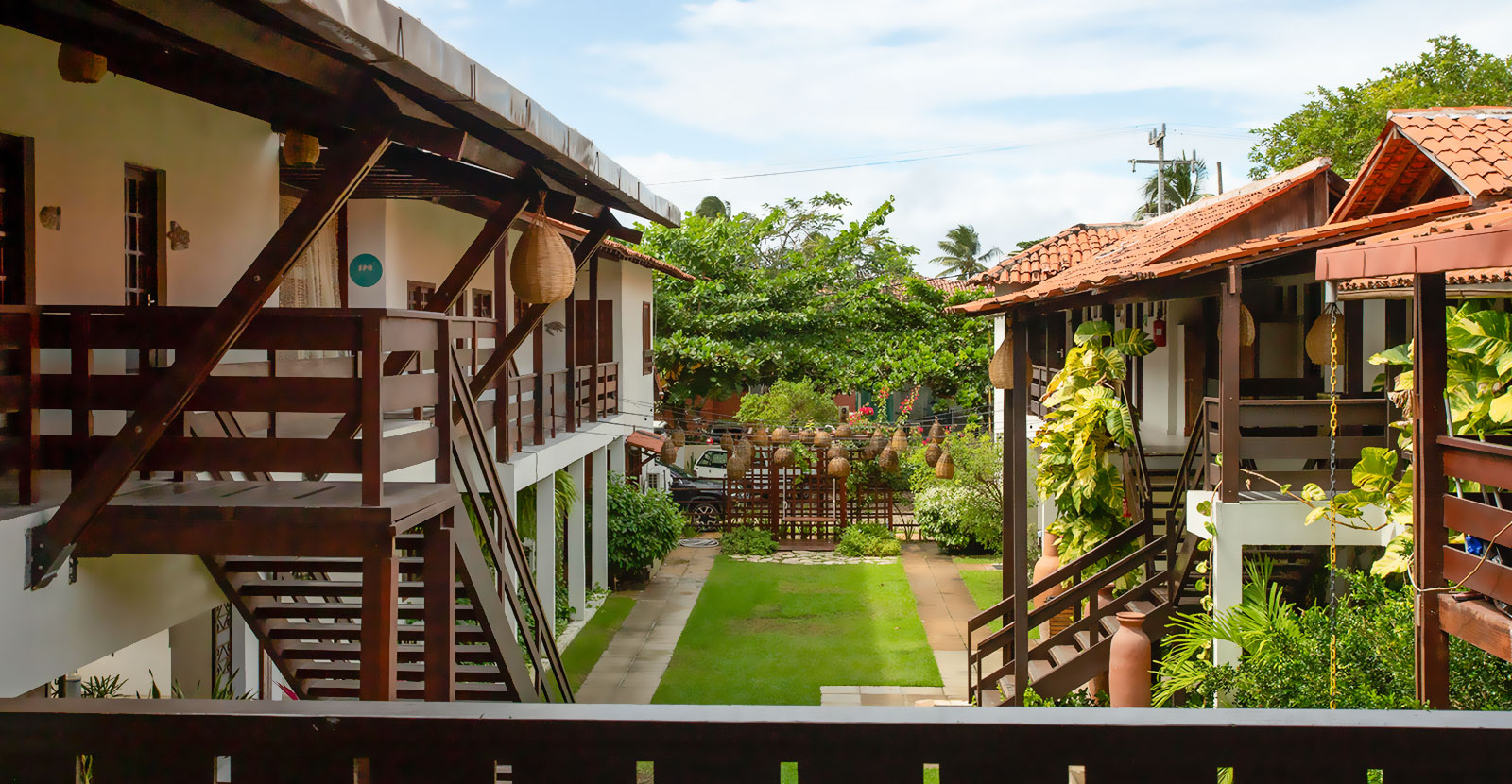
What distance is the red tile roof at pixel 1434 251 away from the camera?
404 centimetres

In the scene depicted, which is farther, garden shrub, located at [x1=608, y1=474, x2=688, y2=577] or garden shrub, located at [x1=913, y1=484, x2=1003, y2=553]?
garden shrub, located at [x1=913, y1=484, x2=1003, y2=553]

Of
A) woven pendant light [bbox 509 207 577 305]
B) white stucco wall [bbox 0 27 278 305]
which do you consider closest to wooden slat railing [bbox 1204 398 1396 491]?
woven pendant light [bbox 509 207 577 305]

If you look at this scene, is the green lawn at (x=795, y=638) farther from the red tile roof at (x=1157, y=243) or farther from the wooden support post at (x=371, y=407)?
the wooden support post at (x=371, y=407)

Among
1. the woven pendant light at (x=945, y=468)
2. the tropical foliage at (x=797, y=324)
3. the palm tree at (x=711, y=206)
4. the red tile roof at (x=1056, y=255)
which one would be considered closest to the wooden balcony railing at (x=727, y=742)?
the red tile roof at (x=1056, y=255)

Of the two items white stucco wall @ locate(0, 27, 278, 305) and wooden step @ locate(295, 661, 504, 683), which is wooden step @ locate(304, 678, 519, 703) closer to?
wooden step @ locate(295, 661, 504, 683)

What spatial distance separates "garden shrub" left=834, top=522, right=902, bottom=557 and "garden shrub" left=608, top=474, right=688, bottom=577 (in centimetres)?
389

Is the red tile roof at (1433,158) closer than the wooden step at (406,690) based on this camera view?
Yes

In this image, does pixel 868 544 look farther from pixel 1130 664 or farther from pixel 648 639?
pixel 1130 664

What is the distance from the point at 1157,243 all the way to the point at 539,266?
8.11m

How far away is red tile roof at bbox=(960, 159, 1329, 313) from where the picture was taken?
28.7 ft

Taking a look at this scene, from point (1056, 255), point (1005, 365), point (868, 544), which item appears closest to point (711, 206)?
point (868, 544)

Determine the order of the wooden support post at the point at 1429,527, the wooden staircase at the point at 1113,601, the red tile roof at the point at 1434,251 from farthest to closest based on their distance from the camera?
the wooden staircase at the point at 1113,601
the wooden support post at the point at 1429,527
the red tile roof at the point at 1434,251

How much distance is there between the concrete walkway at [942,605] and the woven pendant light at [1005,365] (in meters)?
3.64

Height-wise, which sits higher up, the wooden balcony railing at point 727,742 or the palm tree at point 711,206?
the palm tree at point 711,206
